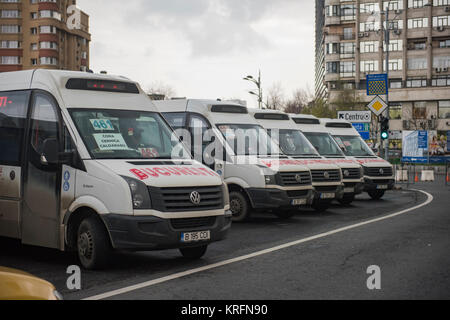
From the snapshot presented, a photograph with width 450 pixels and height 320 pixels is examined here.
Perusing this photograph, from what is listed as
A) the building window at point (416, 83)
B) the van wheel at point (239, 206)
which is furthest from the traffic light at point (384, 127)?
the building window at point (416, 83)

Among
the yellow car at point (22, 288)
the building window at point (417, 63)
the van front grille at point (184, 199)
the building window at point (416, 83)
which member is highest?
the building window at point (417, 63)

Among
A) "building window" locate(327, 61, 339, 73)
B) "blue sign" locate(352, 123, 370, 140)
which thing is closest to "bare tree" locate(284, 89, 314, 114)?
"building window" locate(327, 61, 339, 73)

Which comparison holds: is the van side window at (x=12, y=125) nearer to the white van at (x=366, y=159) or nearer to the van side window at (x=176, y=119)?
the van side window at (x=176, y=119)

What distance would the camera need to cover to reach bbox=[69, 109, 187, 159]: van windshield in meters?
8.41

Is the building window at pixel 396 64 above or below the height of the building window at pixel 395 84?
above

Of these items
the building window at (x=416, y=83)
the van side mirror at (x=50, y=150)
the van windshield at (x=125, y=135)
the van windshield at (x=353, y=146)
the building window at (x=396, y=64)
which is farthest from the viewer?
the building window at (x=396, y=64)

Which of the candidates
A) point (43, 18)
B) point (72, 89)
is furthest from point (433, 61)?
point (72, 89)

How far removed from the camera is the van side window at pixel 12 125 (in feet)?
29.7

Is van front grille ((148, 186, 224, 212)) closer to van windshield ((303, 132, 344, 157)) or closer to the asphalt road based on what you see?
the asphalt road

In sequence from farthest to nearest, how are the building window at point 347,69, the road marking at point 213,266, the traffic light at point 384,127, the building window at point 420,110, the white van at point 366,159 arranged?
the building window at point 347,69, the building window at point 420,110, the traffic light at point 384,127, the white van at point 366,159, the road marking at point 213,266

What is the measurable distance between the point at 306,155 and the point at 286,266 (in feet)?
27.4

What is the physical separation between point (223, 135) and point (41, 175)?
5.69 meters

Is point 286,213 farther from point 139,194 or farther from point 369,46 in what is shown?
point 369,46

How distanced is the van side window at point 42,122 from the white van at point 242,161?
5208 mm
